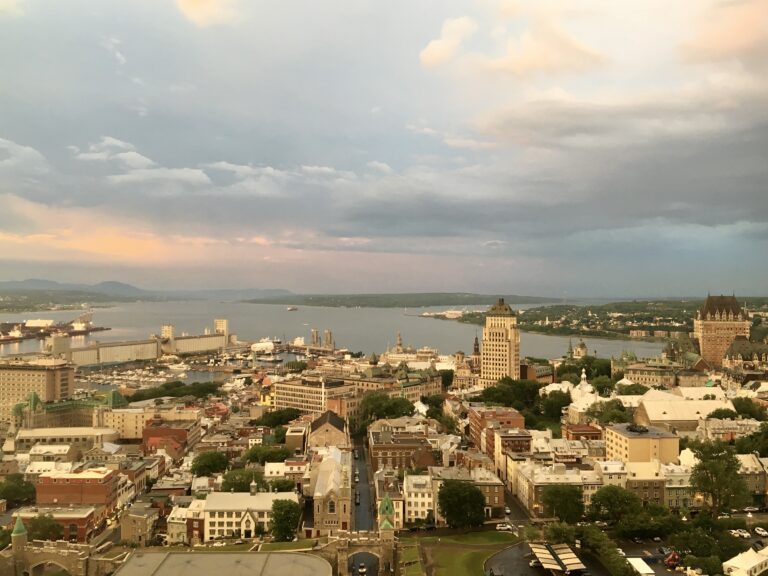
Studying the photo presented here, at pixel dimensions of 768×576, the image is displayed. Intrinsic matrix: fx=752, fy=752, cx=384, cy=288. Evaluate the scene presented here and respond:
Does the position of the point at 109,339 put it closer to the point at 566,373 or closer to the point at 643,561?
the point at 566,373

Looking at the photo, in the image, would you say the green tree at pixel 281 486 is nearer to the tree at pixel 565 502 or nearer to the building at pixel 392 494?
the building at pixel 392 494

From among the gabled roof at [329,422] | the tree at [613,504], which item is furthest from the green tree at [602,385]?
the tree at [613,504]

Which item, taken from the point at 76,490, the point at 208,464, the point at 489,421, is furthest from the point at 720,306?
the point at 76,490

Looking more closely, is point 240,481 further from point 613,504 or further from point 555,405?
point 555,405

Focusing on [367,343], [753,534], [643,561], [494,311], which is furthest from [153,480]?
[367,343]

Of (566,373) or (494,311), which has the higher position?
(494,311)

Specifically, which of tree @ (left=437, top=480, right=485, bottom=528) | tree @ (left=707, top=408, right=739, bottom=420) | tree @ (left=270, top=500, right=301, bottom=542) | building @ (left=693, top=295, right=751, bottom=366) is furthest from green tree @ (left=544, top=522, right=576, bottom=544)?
building @ (left=693, top=295, right=751, bottom=366)
